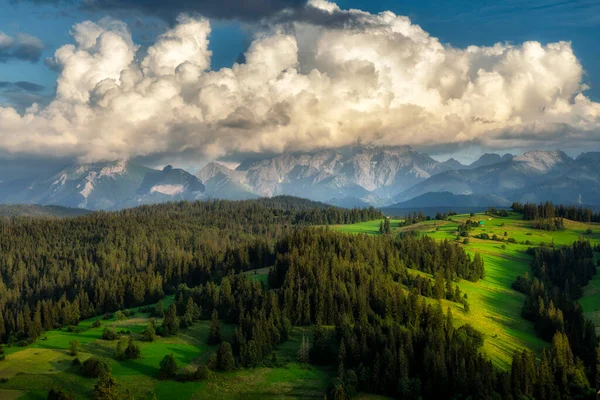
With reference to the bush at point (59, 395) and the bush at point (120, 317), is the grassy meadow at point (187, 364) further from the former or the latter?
the bush at point (120, 317)

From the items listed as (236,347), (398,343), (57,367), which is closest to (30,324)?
(57,367)

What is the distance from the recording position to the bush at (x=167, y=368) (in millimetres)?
115062

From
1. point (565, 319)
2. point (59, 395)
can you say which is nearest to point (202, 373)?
point (59, 395)

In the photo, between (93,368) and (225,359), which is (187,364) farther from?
(93,368)

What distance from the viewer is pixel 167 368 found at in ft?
378

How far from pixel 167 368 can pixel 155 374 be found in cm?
412

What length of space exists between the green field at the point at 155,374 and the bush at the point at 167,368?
1916mm

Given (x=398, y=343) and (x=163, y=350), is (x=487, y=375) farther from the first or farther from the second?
(x=163, y=350)

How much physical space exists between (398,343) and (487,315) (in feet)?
178

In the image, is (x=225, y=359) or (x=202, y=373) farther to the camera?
(x=225, y=359)

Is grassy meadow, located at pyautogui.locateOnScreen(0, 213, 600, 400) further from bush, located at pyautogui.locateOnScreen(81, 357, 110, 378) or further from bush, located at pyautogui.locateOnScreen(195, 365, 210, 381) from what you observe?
bush, located at pyautogui.locateOnScreen(81, 357, 110, 378)

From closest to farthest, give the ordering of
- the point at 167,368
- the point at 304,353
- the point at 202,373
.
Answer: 1. the point at 202,373
2. the point at 167,368
3. the point at 304,353

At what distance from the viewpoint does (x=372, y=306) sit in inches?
6112

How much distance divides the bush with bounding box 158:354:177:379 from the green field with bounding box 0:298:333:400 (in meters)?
1.92
